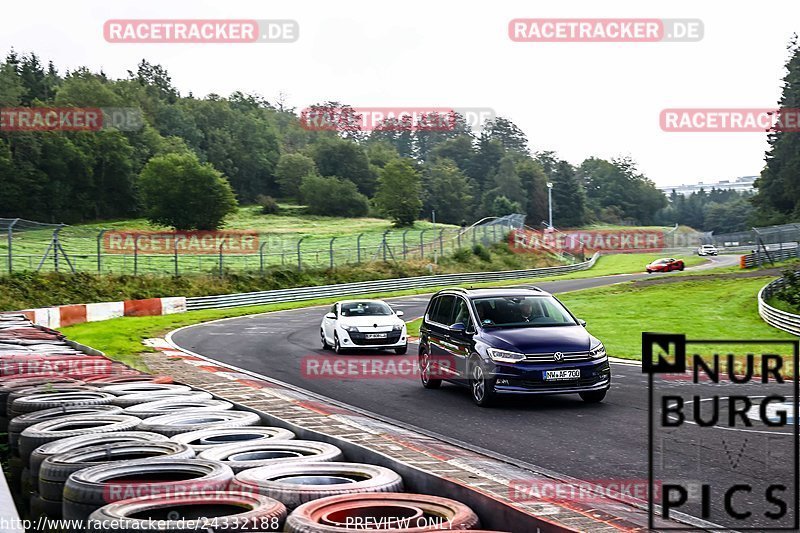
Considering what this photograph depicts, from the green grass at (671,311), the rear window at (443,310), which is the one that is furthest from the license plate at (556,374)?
the green grass at (671,311)

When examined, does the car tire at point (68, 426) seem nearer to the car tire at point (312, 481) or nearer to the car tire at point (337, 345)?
the car tire at point (312, 481)

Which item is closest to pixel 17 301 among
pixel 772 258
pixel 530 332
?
pixel 530 332

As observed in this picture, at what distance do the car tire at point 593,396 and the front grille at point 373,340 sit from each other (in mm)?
9106

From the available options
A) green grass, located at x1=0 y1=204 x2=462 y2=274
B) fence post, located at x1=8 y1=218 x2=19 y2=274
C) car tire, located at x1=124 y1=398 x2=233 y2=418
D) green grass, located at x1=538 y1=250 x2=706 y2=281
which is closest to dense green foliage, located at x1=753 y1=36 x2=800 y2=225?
green grass, located at x1=538 y1=250 x2=706 y2=281

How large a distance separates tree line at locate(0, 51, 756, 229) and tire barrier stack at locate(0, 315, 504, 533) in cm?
4978

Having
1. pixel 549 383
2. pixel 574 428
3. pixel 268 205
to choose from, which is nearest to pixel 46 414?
pixel 574 428

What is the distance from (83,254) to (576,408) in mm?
36521

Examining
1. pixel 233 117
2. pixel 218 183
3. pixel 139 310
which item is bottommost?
pixel 139 310

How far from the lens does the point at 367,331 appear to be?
2175 cm

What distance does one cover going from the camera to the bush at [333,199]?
370 feet

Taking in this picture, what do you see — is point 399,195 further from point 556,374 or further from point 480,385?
point 556,374

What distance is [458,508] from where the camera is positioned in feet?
16.0

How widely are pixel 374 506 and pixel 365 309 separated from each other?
18.1 meters

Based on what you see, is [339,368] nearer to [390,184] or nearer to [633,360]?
[633,360]
